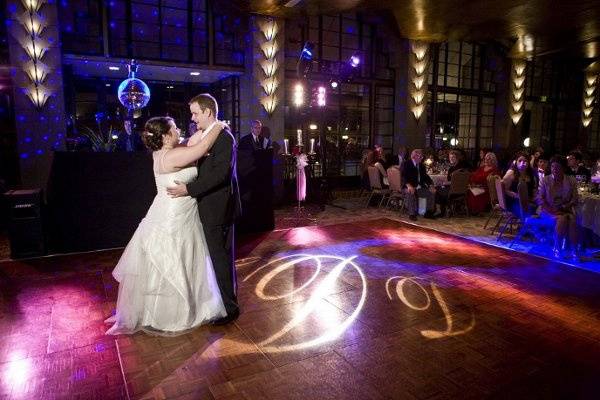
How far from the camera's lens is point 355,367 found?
2471mm

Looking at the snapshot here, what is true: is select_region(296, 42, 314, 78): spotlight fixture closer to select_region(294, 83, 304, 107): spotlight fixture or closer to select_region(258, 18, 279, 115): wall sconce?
select_region(294, 83, 304, 107): spotlight fixture

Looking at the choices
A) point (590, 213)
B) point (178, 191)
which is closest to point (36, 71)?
point (178, 191)

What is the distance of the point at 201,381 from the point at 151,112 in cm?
909

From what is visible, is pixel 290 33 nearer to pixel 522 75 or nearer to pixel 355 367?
pixel 522 75

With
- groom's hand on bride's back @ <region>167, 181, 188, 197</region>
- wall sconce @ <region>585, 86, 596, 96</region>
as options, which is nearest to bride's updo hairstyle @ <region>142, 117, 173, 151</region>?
groom's hand on bride's back @ <region>167, 181, 188, 197</region>

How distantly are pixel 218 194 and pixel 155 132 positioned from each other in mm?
587

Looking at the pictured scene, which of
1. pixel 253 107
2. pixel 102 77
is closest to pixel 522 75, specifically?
pixel 253 107

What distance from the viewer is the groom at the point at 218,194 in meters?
2.78

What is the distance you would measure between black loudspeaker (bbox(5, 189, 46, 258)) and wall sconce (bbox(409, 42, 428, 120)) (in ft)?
30.4

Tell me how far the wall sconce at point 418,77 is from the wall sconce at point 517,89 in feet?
12.2

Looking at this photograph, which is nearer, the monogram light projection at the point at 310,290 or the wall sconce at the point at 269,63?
the monogram light projection at the point at 310,290

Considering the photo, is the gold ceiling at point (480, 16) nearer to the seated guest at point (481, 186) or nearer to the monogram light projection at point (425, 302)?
the seated guest at point (481, 186)

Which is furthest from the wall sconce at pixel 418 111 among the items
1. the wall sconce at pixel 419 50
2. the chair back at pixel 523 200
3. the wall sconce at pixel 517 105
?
the chair back at pixel 523 200

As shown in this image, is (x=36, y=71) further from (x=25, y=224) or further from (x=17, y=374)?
(x=17, y=374)
